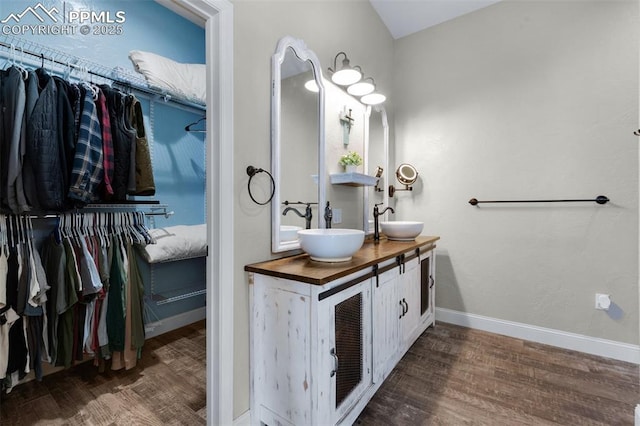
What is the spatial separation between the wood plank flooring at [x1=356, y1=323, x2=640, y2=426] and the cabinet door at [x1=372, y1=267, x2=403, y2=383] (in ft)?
0.59

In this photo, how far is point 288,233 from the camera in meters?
1.74

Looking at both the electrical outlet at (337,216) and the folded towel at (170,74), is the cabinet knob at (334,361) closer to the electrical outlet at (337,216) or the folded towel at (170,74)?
the electrical outlet at (337,216)

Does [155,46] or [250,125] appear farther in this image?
[155,46]

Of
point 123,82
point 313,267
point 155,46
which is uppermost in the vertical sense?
point 155,46

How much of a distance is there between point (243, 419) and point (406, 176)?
7.82 ft

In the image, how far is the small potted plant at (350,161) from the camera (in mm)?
2279

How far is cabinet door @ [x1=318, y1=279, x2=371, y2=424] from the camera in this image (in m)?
1.29

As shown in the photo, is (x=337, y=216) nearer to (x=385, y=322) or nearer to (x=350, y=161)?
(x=350, y=161)

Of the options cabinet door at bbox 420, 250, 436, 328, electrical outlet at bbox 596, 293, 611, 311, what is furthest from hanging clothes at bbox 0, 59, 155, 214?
electrical outlet at bbox 596, 293, 611, 311

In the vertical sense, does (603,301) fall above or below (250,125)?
below

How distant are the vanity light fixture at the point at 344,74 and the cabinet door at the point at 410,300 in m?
1.36

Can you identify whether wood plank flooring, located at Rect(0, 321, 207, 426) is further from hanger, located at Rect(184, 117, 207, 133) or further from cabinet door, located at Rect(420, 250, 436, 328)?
hanger, located at Rect(184, 117, 207, 133)

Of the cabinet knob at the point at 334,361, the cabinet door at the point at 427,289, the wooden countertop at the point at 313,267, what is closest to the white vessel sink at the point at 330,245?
the wooden countertop at the point at 313,267

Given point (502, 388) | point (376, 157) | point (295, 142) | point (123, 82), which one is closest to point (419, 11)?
point (376, 157)
